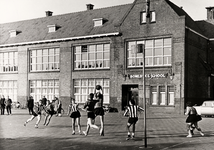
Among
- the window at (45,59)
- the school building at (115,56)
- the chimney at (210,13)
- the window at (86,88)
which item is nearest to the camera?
the school building at (115,56)

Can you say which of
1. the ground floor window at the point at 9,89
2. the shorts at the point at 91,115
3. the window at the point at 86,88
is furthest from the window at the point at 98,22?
the shorts at the point at 91,115

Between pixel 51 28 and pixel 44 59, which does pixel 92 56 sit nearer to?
pixel 44 59

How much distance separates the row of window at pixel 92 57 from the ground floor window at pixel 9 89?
5.61ft

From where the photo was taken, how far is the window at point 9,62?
41.0 meters

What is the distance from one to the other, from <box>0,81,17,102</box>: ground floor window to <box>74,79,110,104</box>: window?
971 cm

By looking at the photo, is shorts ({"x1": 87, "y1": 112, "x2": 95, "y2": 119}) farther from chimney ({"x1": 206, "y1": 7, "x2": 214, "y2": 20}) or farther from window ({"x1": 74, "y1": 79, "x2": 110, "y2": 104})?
chimney ({"x1": 206, "y1": 7, "x2": 214, "y2": 20})

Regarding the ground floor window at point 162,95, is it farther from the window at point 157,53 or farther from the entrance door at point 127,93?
the window at point 157,53

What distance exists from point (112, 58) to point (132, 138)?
20846 mm

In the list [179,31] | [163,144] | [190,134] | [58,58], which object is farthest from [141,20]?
[163,144]

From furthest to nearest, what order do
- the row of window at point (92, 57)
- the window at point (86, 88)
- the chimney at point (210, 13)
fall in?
the chimney at point (210, 13), the window at point (86, 88), the row of window at point (92, 57)

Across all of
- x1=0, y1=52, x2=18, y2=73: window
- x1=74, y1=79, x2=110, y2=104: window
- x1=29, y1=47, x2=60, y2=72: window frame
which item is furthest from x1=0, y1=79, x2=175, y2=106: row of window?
x1=0, y1=52, x2=18, y2=73: window

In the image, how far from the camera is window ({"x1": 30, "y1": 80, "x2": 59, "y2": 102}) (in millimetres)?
37469

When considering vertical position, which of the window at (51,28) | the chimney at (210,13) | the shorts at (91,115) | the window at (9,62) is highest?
the chimney at (210,13)

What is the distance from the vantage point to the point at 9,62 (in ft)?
136
